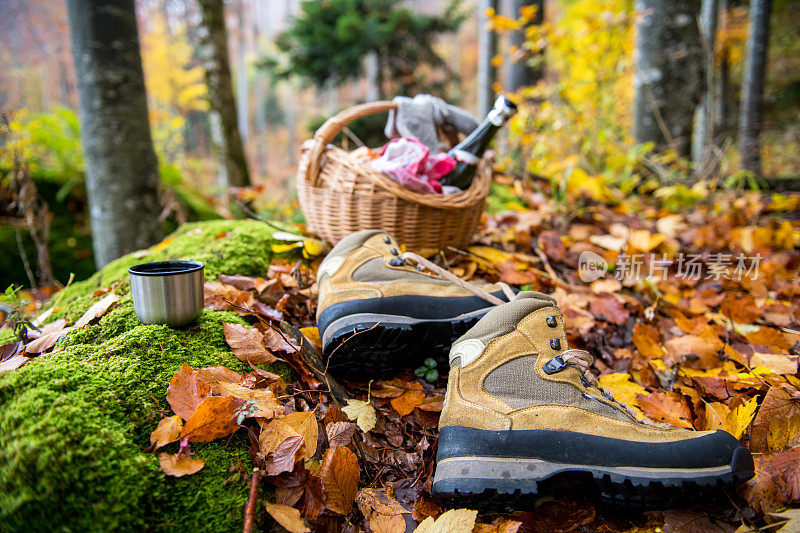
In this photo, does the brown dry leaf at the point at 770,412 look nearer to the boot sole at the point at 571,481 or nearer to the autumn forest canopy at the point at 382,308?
the autumn forest canopy at the point at 382,308

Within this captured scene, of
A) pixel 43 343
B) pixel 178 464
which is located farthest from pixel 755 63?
pixel 43 343

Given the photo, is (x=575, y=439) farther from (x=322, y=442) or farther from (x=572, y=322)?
(x=572, y=322)

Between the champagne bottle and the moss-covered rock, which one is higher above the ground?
A: the champagne bottle

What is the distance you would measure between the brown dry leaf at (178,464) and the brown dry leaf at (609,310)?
162cm

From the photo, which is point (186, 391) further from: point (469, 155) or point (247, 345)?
point (469, 155)

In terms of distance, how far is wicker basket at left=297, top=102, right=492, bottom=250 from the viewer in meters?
1.92

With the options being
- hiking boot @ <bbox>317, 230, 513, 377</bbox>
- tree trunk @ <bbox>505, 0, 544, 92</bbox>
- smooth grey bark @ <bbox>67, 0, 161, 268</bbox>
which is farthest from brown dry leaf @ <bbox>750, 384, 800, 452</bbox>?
tree trunk @ <bbox>505, 0, 544, 92</bbox>

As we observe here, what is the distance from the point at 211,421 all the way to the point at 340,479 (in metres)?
0.32

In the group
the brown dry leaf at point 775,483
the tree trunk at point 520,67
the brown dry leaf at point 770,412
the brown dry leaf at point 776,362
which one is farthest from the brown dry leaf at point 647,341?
the tree trunk at point 520,67

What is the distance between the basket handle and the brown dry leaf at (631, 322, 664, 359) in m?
1.52

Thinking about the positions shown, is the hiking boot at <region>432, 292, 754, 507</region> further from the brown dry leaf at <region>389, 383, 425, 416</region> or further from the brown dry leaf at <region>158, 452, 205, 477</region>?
the brown dry leaf at <region>158, 452, 205, 477</region>

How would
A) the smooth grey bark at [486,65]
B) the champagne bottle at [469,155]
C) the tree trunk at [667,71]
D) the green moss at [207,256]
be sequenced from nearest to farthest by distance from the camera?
the green moss at [207,256]
the champagne bottle at [469,155]
the tree trunk at [667,71]
the smooth grey bark at [486,65]

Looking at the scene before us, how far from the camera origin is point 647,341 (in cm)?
166

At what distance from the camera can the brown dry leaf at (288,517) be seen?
87cm
